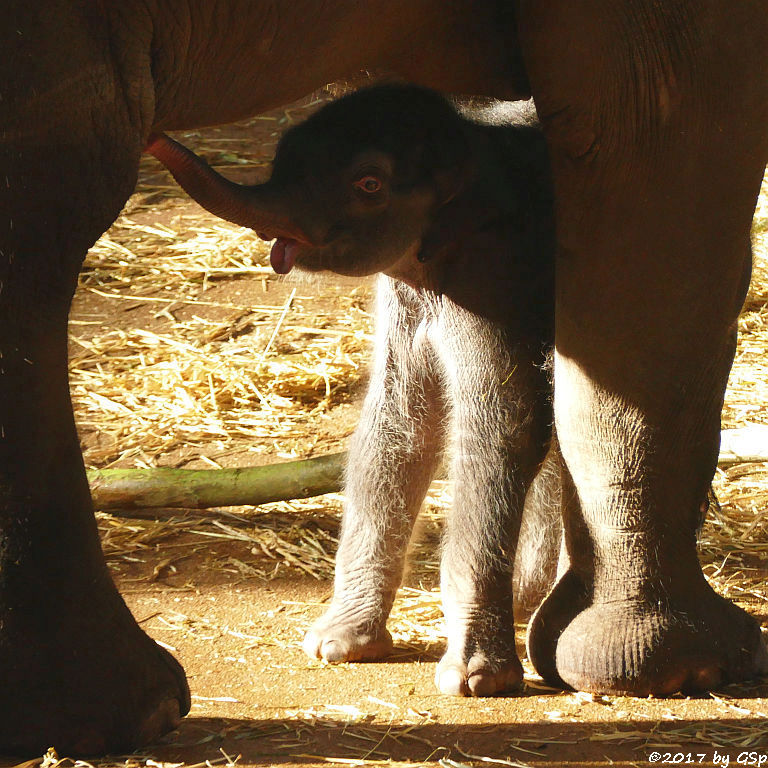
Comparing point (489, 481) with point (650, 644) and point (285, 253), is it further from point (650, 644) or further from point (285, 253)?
point (285, 253)

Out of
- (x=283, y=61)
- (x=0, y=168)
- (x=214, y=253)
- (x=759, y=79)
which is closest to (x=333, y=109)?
(x=283, y=61)

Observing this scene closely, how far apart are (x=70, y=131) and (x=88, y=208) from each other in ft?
0.38

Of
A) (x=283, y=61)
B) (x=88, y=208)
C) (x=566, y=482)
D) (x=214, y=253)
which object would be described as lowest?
(x=566, y=482)

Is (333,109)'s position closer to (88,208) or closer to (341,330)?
(88,208)

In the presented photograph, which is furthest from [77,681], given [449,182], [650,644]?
[449,182]

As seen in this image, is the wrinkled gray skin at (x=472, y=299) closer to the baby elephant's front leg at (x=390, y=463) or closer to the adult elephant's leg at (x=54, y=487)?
the baby elephant's front leg at (x=390, y=463)

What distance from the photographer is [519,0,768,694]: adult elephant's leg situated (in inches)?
98.7

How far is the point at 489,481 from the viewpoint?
9.52 ft

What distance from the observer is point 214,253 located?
22.2ft

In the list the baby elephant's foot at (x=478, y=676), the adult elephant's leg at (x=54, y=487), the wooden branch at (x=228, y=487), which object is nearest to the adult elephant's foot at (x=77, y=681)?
the adult elephant's leg at (x=54, y=487)

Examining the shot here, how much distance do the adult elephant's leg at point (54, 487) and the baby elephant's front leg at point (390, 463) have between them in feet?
3.18

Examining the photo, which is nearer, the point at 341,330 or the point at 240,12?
the point at 240,12

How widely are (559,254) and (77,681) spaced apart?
4.00ft

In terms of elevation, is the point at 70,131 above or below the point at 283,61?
below
